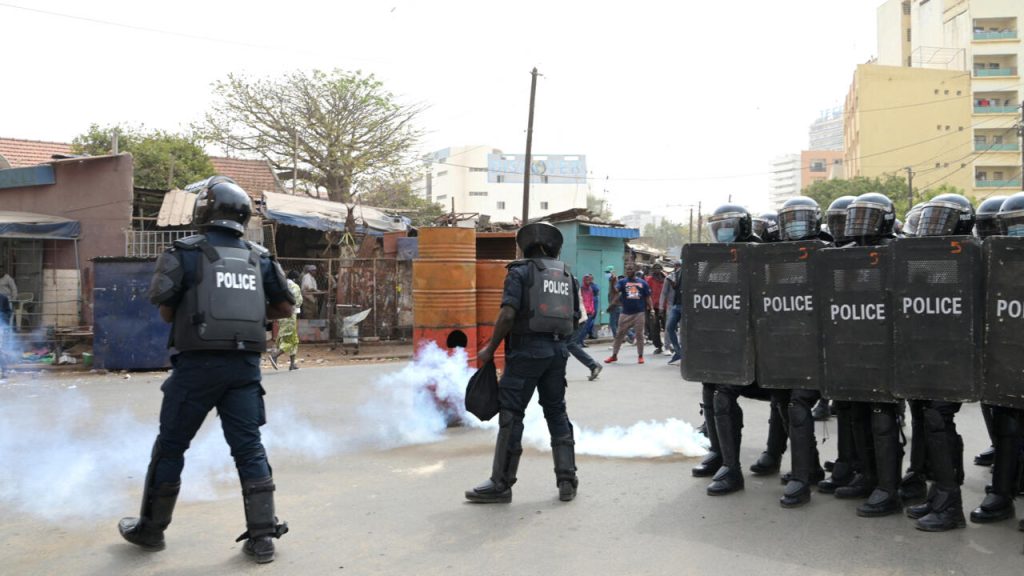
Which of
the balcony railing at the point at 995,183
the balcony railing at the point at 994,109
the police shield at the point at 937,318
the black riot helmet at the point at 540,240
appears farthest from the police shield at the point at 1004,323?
the balcony railing at the point at 994,109

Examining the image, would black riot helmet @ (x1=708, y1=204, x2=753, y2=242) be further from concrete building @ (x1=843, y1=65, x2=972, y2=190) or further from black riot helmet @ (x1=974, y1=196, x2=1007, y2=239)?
concrete building @ (x1=843, y1=65, x2=972, y2=190)

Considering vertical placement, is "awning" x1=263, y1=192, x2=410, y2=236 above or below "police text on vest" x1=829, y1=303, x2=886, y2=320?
above

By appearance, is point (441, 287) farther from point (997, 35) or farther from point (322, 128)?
point (997, 35)

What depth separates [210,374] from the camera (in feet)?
13.1

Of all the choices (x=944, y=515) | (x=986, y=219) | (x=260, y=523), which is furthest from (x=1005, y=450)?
(x=260, y=523)

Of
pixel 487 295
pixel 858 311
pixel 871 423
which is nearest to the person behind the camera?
pixel 858 311

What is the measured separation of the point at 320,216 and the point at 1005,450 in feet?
56.9

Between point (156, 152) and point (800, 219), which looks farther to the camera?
point (156, 152)

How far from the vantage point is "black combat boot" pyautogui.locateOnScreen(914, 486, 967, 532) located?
14.3 feet

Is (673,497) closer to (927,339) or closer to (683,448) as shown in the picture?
(683,448)

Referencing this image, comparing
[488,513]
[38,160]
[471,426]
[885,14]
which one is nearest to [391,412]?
[471,426]

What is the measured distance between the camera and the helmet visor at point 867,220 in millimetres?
4973

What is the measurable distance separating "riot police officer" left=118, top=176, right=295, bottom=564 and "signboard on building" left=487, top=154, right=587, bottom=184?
86.6 m

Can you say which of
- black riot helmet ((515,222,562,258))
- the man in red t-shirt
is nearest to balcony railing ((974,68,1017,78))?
the man in red t-shirt
